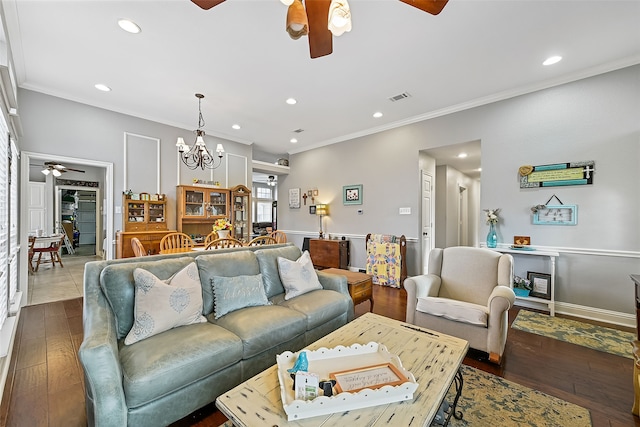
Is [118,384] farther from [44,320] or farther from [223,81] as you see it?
[223,81]

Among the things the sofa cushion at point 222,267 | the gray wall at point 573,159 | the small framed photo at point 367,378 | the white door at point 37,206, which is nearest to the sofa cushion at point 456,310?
the small framed photo at point 367,378

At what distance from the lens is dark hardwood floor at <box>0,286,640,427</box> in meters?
1.59

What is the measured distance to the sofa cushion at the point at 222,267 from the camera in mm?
2041

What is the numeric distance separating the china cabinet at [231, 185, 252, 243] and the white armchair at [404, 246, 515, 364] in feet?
13.3

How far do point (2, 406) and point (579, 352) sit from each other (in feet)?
14.7

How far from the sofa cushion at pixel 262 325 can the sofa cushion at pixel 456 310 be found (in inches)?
45.2

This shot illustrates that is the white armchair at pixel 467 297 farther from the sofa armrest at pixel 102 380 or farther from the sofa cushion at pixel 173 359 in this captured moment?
the sofa armrest at pixel 102 380

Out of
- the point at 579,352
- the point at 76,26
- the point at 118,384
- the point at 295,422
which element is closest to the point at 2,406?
the point at 118,384

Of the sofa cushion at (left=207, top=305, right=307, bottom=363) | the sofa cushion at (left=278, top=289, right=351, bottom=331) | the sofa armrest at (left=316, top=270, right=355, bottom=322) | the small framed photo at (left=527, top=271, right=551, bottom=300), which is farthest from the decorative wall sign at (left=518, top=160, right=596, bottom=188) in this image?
the sofa cushion at (left=207, top=305, right=307, bottom=363)

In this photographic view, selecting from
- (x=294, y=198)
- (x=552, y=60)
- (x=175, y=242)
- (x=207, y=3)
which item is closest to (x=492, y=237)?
(x=552, y=60)

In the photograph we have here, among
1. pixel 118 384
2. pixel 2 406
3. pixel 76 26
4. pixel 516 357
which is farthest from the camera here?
pixel 76 26

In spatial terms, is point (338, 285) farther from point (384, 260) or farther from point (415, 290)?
point (384, 260)

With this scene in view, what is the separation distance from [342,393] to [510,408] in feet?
4.51

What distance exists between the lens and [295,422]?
960 millimetres
